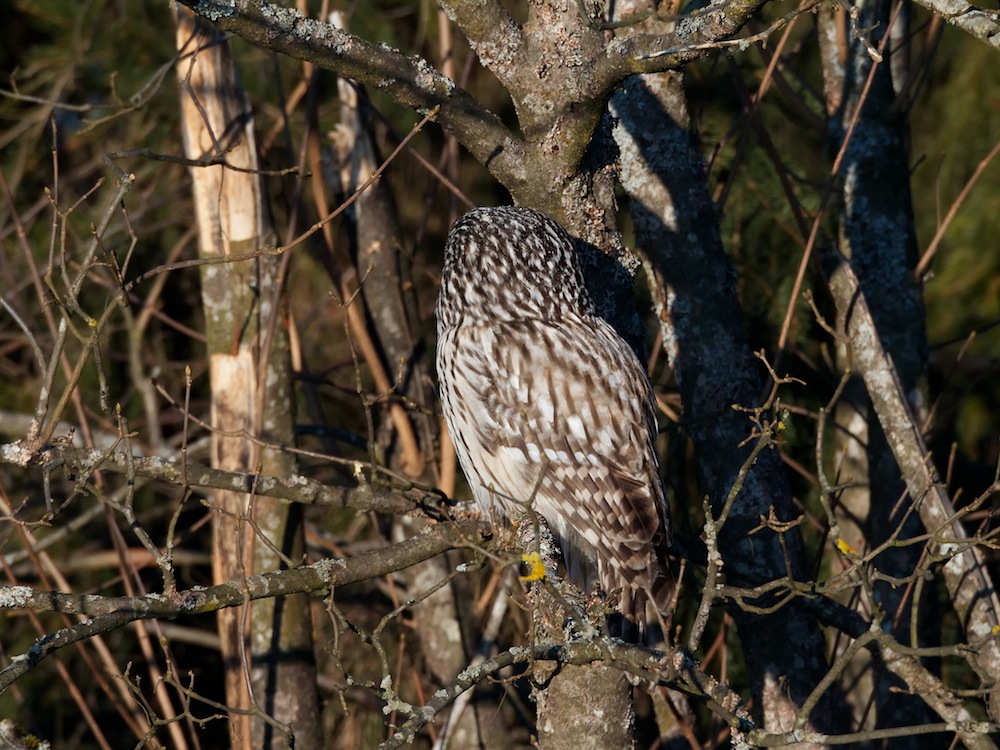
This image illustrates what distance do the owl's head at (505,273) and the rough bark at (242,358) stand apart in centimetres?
79

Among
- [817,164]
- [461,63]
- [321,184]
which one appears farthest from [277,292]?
[817,164]

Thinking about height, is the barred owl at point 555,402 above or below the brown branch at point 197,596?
above

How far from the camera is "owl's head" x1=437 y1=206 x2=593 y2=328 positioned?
3.03 m

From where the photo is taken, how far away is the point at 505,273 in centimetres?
316

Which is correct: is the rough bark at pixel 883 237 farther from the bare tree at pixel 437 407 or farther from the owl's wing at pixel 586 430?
the owl's wing at pixel 586 430

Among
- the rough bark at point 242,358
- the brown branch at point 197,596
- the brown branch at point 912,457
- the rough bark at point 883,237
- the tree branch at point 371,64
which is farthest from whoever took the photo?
the rough bark at point 883,237

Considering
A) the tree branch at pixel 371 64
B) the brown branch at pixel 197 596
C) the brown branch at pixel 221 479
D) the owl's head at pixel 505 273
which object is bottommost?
the brown branch at pixel 197 596

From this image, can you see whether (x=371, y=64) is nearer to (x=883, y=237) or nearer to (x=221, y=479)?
(x=221, y=479)

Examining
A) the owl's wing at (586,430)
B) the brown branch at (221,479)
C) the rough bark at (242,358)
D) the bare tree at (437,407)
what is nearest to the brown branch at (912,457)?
the bare tree at (437,407)

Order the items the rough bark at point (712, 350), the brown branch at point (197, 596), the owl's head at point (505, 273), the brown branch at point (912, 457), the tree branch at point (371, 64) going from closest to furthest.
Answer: the brown branch at point (197, 596) → the tree branch at point (371, 64) → the owl's head at point (505, 273) → the brown branch at point (912, 457) → the rough bark at point (712, 350)

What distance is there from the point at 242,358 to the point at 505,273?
1150 mm

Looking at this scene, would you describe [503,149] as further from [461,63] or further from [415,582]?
[461,63]

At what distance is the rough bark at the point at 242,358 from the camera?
12.4 feet

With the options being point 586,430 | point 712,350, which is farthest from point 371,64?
point 712,350
